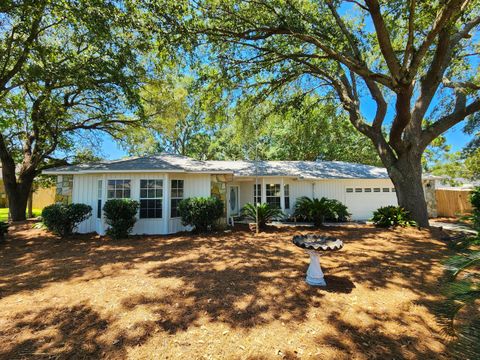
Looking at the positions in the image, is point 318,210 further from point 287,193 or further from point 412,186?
point 412,186

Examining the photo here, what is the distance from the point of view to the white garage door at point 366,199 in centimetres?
1484

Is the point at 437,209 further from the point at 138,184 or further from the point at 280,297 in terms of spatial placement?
the point at 138,184

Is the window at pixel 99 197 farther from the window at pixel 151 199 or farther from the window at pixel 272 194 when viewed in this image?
the window at pixel 272 194

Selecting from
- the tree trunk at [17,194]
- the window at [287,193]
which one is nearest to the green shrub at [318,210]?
the window at [287,193]

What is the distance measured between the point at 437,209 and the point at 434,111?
7686 mm

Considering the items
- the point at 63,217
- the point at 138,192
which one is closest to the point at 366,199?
the point at 138,192

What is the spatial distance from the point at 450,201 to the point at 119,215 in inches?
776

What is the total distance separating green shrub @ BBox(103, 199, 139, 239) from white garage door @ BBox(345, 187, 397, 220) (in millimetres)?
12293

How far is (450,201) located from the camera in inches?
620

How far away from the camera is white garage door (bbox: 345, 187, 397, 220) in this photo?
48.7 ft

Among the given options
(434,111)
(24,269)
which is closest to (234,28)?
(24,269)

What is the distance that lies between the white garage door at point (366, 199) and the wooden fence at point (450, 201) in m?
3.85

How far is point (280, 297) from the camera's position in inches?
159

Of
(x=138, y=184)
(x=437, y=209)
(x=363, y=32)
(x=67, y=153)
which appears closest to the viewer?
(x=363, y=32)
